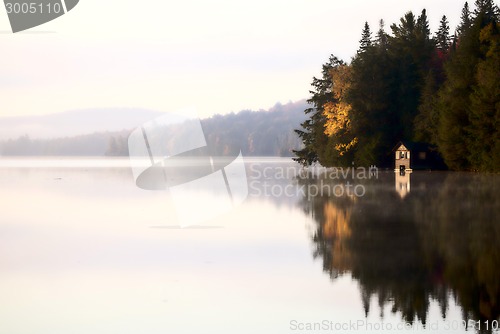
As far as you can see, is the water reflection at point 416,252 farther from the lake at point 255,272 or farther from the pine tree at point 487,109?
the pine tree at point 487,109

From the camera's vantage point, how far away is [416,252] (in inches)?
637

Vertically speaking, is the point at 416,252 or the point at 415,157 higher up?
the point at 416,252

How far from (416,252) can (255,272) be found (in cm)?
436

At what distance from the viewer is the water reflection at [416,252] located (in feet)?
36.6

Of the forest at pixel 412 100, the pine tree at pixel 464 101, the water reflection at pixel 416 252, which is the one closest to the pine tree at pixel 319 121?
the forest at pixel 412 100

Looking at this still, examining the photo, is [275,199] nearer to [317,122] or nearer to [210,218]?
[210,218]

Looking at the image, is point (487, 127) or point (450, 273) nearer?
point (450, 273)

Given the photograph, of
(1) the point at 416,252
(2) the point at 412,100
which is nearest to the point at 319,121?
(2) the point at 412,100

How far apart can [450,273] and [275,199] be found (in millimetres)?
21875

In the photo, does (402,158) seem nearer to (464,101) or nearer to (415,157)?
(415,157)

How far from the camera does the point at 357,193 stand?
38344 mm

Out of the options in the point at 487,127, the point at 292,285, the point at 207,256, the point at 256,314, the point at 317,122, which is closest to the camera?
the point at 256,314

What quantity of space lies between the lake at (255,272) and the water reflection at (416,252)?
34 millimetres

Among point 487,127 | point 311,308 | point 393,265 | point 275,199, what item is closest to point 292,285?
point 311,308
